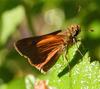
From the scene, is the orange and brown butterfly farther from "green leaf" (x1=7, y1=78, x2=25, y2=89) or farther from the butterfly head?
"green leaf" (x1=7, y1=78, x2=25, y2=89)

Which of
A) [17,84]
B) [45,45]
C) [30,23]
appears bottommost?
[17,84]

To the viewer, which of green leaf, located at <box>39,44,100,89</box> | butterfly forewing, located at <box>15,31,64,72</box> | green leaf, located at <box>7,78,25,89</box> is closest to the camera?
green leaf, located at <box>39,44,100,89</box>

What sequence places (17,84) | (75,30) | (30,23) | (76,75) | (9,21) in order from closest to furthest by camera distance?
(76,75) < (75,30) < (17,84) < (30,23) < (9,21)

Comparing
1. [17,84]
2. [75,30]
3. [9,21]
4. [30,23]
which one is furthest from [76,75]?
[9,21]

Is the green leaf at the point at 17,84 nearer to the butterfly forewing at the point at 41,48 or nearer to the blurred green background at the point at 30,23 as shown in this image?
the blurred green background at the point at 30,23

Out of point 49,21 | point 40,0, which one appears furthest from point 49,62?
point 49,21

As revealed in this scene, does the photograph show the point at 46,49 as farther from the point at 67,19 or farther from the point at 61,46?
the point at 67,19

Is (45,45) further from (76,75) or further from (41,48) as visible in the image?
(76,75)

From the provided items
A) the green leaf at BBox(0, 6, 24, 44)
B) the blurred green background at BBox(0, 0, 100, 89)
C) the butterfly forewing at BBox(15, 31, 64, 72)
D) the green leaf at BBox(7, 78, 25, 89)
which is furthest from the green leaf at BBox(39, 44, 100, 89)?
the green leaf at BBox(0, 6, 24, 44)
